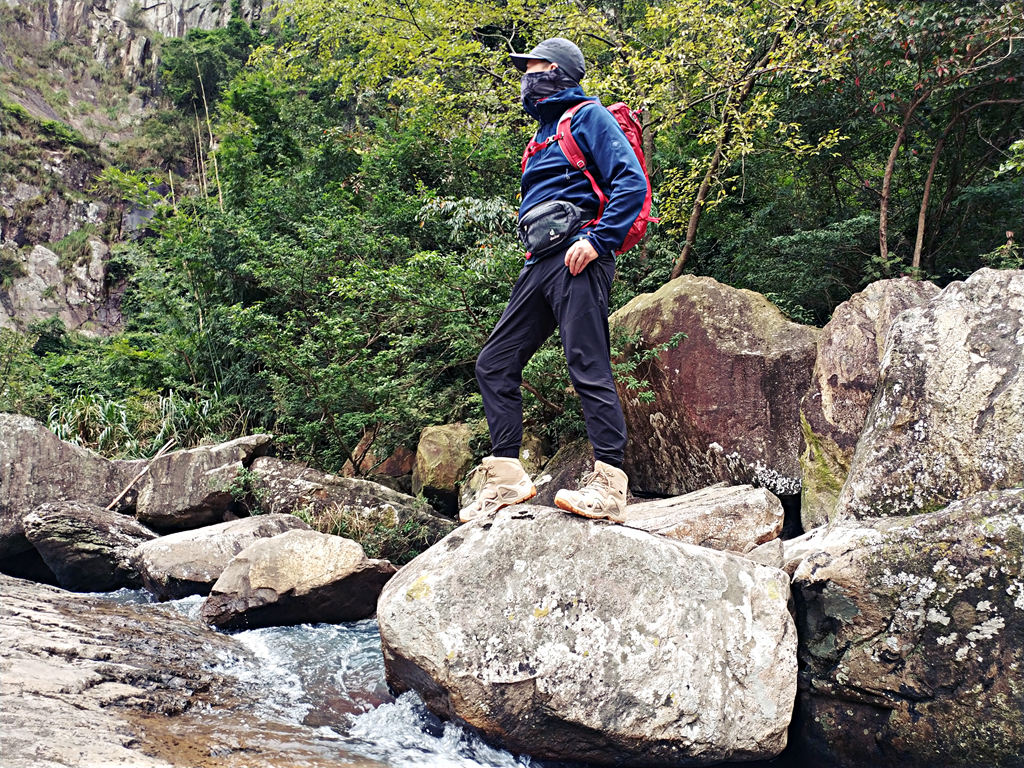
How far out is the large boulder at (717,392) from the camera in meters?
5.93

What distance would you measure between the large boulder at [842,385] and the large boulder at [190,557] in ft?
13.7

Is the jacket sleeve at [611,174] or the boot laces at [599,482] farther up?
the jacket sleeve at [611,174]

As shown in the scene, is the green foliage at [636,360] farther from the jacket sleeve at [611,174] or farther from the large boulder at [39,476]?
the large boulder at [39,476]

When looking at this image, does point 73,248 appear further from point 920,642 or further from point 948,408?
point 920,642

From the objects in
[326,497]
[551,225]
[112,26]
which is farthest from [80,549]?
[112,26]

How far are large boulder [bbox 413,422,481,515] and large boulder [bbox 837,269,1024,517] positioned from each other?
4356 millimetres

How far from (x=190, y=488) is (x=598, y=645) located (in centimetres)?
540

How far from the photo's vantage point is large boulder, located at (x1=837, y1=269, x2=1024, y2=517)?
3.49 m

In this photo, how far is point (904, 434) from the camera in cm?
376

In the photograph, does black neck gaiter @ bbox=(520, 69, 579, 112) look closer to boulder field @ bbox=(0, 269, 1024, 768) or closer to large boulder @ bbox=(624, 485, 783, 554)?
boulder field @ bbox=(0, 269, 1024, 768)

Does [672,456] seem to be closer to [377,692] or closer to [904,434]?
[904,434]

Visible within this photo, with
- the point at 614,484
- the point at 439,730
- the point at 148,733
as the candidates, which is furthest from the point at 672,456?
the point at 148,733

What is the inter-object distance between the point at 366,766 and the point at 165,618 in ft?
8.21

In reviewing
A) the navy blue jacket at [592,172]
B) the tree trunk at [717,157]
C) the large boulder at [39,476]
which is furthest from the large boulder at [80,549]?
the tree trunk at [717,157]
